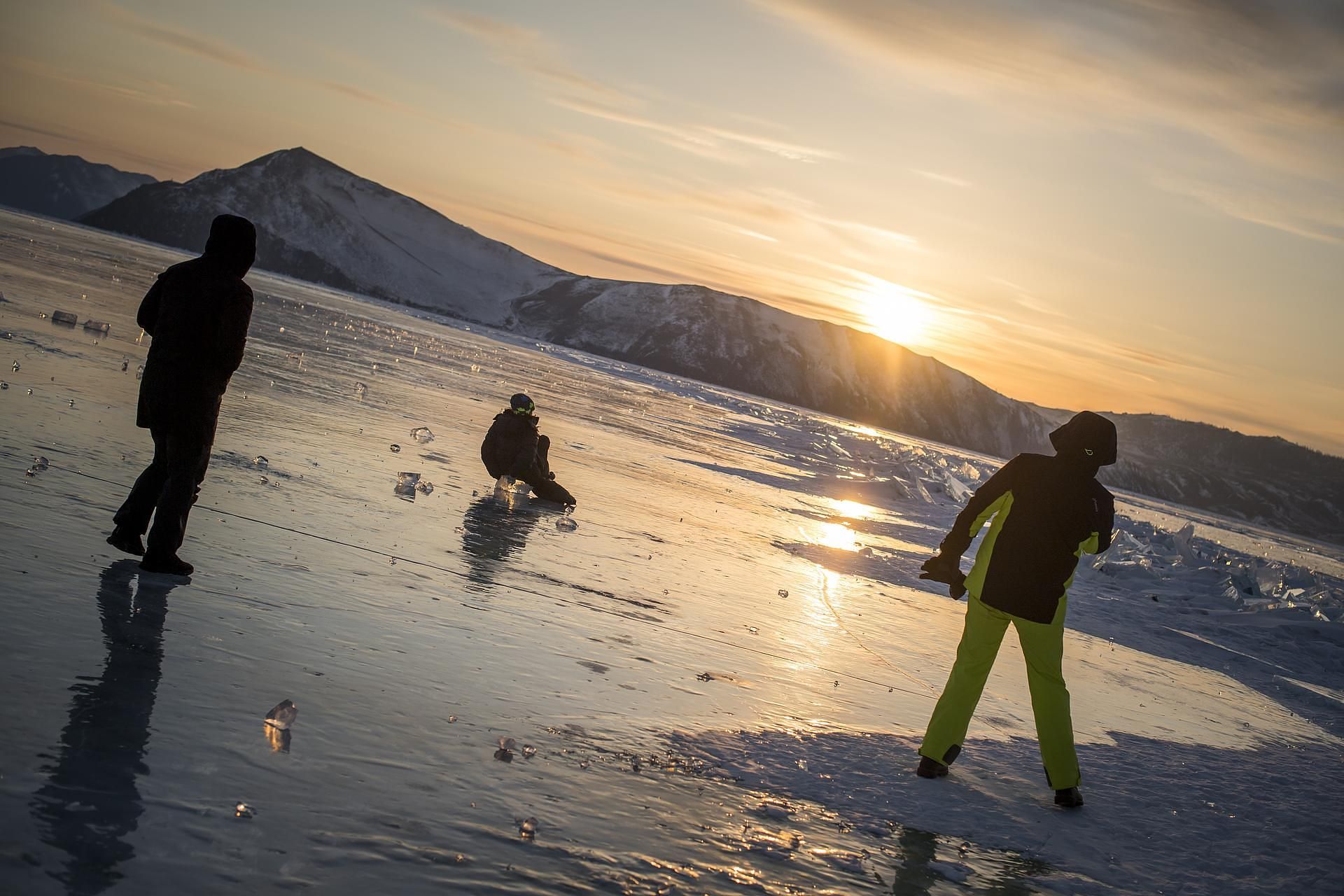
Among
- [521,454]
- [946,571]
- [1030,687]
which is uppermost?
[946,571]

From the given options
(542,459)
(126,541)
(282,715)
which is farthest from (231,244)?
(542,459)

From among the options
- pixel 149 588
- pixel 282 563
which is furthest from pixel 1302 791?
pixel 149 588

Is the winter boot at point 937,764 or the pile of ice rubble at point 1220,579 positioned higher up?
the pile of ice rubble at point 1220,579

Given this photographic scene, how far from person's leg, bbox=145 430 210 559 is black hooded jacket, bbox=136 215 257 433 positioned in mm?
86

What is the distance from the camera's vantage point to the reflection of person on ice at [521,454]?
36.3ft

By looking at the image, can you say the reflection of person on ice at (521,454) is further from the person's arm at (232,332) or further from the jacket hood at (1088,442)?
the jacket hood at (1088,442)

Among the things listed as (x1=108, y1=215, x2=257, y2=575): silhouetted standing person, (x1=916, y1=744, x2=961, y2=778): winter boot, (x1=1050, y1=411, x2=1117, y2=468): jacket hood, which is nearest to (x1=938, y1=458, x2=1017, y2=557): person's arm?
(x1=1050, y1=411, x2=1117, y2=468): jacket hood

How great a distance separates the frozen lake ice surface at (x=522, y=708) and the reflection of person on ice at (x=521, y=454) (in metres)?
0.31

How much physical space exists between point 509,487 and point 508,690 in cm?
674

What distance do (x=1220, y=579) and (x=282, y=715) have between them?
1884 cm

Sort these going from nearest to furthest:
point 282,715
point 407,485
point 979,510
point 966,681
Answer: point 282,715 → point 966,681 → point 979,510 → point 407,485

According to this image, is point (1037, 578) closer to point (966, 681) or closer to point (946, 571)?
point (946, 571)

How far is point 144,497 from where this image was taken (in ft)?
18.1

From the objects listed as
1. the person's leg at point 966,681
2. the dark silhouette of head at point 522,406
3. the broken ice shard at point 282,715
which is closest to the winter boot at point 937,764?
the person's leg at point 966,681
